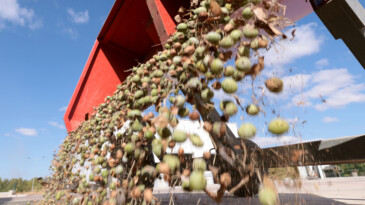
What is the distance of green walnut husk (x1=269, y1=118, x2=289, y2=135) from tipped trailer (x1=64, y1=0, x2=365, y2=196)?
11cm

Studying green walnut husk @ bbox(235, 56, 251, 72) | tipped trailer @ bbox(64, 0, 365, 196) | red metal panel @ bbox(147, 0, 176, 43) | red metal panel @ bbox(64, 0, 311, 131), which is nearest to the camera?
green walnut husk @ bbox(235, 56, 251, 72)

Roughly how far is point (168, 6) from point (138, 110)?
3.92 ft

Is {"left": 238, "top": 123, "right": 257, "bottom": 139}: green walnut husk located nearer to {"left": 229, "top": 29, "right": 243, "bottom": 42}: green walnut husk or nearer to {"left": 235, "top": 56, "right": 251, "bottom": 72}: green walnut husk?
{"left": 235, "top": 56, "right": 251, "bottom": 72}: green walnut husk

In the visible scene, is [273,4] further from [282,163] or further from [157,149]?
[282,163]

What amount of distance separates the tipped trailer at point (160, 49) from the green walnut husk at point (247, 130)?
0.05 metres

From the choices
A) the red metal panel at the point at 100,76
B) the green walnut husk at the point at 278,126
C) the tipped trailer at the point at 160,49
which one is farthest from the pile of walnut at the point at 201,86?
the red metal panel at the point at 100,76

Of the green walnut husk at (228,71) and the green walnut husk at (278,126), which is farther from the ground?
the green walnut husk at (228,71)

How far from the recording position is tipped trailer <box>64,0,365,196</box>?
1467 mm

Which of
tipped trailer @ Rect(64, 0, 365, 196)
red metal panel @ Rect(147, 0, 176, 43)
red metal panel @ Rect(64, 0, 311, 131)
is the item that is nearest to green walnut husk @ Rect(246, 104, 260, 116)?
tipped trailer @ Rect(64, 0, 365, 196)

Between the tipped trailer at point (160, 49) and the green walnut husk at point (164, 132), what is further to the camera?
the tipped trailer at point (160, 49)

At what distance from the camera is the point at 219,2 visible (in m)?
0.87

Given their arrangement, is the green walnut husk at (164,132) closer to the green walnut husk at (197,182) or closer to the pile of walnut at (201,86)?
the pile of walnut at (201,86)

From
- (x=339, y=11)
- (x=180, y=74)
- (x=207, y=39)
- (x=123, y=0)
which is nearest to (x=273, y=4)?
(x=207, y=39)

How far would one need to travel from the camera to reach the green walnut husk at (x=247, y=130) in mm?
661
